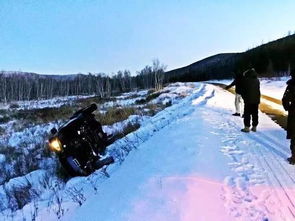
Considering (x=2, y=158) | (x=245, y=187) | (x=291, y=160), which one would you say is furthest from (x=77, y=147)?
(x=2, y=158)

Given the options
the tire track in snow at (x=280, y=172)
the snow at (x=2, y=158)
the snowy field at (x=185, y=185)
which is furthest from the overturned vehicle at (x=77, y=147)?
the snow at (x=2, y=158)

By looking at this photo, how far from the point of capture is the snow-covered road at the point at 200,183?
542 centimetres

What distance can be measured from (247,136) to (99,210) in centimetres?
600

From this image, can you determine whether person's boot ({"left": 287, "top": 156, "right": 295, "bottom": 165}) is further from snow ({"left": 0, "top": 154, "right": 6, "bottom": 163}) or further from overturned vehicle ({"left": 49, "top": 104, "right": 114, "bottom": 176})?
snow ({"left": 0, "top": 154, "right": 6, "bottom": 163})

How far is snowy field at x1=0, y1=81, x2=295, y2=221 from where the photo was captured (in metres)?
5.48


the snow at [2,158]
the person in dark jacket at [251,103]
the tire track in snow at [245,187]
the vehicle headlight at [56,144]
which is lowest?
the snow at [2,158]

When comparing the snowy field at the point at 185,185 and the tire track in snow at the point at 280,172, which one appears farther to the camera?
the tire track in snow at the point at 280,172

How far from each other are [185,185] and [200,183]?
0.27 m

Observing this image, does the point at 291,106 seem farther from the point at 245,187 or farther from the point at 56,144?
the point at 56,144

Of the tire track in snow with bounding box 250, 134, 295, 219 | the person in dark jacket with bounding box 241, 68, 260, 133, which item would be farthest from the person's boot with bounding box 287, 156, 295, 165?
the person in dark jacket with bounding box 241, 68, 260, 133

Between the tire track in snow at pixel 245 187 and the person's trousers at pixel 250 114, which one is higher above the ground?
the person's trousers at pixel 250 114

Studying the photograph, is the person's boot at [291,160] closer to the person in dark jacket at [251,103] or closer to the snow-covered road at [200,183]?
the snow-covered road at [200,183]

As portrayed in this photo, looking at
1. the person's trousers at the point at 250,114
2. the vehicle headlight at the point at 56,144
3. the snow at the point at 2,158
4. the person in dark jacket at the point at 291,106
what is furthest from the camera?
the snow at the point at 2,158

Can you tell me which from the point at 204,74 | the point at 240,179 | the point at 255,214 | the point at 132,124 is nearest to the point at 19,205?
the point at 240,179
